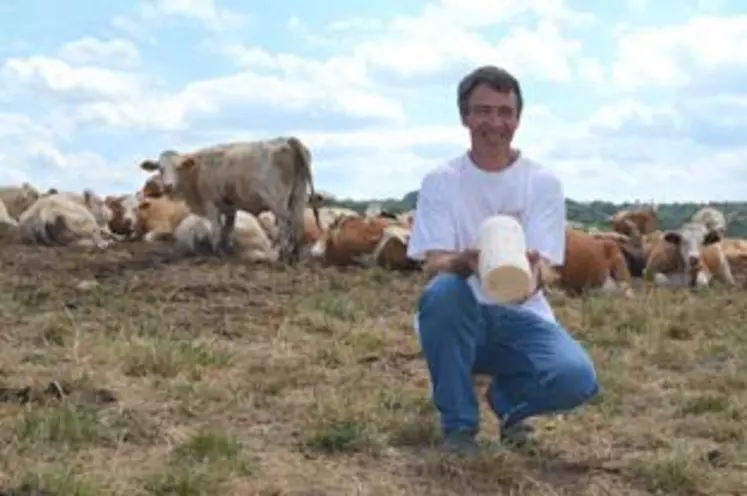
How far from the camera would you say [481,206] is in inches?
241

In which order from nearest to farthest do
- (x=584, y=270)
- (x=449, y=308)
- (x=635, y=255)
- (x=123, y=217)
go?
(x=449, y=308), (x=584, y=270), (x=635, y=255), (x=123, y=217)

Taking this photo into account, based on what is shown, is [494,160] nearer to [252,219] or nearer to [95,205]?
[252,219]

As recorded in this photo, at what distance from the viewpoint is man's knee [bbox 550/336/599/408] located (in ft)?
19.7

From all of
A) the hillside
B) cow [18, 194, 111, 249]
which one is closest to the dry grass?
cow [18, 194, 111, 249]


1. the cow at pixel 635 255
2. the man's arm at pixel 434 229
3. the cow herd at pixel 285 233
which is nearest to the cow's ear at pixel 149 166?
the cow herd at pixel 285 233

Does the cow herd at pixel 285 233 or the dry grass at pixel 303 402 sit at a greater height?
the cow herd at pixel 285 233

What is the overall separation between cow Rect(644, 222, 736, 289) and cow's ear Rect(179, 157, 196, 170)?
695 centimetres

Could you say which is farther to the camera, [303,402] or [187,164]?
[187,164]

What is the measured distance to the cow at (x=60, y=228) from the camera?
69.0 ft

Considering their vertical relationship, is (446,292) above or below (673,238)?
above

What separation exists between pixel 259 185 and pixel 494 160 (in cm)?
1305

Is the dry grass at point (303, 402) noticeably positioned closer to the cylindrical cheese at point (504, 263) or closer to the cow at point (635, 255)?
the cylindrical cheese at point (504, 263)

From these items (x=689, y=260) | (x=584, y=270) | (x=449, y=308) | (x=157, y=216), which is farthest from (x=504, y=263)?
(x=157, y=216)

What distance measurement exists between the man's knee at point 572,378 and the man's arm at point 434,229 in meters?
0.60
